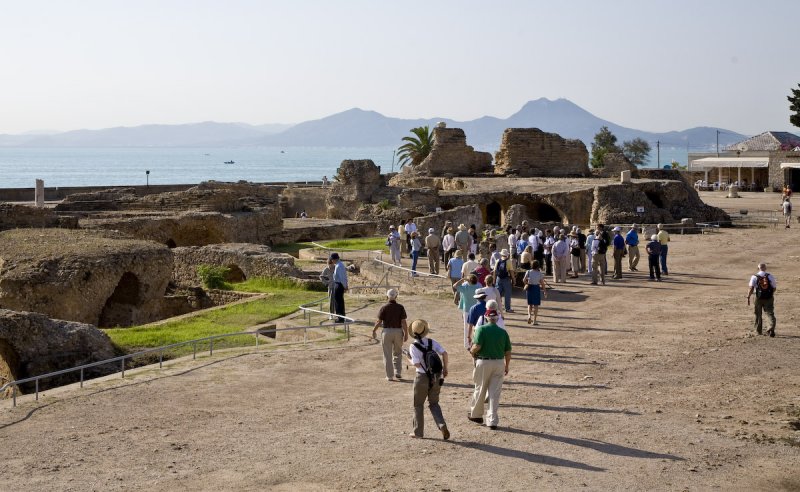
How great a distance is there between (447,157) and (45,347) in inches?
1563

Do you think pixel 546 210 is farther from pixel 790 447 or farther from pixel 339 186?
pixel 790 447

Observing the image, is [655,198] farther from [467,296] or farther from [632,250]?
[467,296]

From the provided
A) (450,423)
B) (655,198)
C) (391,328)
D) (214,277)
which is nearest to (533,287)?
(391,328)

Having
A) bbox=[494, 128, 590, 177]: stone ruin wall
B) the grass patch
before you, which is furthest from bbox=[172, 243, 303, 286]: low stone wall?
bbox=[494, 128, 590, 177]: stone ruin wall

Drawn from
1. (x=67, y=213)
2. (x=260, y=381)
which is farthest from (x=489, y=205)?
(x=260, y=381)

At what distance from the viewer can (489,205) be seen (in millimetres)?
47031

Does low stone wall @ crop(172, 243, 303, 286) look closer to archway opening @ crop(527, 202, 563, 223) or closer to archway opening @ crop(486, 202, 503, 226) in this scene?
archway opening @ crop(527, 202, 563, 223)

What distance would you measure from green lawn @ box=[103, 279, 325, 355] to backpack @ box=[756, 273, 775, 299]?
9.12 metres

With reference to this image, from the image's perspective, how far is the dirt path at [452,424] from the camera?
10.2 m

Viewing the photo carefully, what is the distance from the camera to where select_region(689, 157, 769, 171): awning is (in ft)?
231

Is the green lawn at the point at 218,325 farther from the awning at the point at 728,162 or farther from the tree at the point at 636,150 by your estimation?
the tree at the point at 636,150

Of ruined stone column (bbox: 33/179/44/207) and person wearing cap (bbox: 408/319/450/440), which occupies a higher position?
ruined stone column (bbox: 33/179/44/207)

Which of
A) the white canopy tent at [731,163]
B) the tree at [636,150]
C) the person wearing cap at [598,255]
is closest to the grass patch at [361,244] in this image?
the person wearing cap at [598,255]

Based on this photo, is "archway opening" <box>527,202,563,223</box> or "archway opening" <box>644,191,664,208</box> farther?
"archway opening" <box>527,202,563,223</box>
